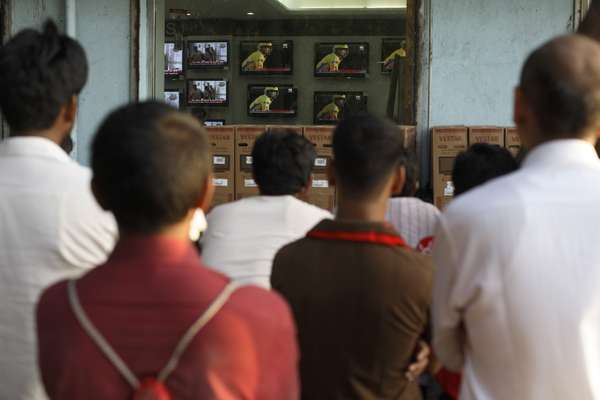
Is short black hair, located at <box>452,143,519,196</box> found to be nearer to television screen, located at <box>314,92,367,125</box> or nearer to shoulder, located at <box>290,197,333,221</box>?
shoulder, located at <box>290,197,333,221</box>

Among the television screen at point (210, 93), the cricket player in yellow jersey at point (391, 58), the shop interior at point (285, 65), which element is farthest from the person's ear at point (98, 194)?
the television screen at point (210, 93)

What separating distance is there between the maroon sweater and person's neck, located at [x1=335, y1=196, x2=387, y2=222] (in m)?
0.71

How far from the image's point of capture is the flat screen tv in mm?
8711

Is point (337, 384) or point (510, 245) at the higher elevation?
point (510, 245)

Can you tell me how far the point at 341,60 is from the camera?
9.52 m

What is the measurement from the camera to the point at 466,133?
632 centimetres

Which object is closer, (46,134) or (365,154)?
(46,134)

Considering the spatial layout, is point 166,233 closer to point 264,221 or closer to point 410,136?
point 264,221

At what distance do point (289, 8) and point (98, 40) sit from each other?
3175 millimetres

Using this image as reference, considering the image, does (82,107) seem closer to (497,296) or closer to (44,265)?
(44,265)

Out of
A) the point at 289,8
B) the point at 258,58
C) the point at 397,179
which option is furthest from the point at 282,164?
the point at 289,8

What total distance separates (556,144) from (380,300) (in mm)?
563

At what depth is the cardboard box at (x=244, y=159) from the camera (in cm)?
639

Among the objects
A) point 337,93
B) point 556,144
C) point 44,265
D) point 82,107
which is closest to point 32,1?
point 82,107
